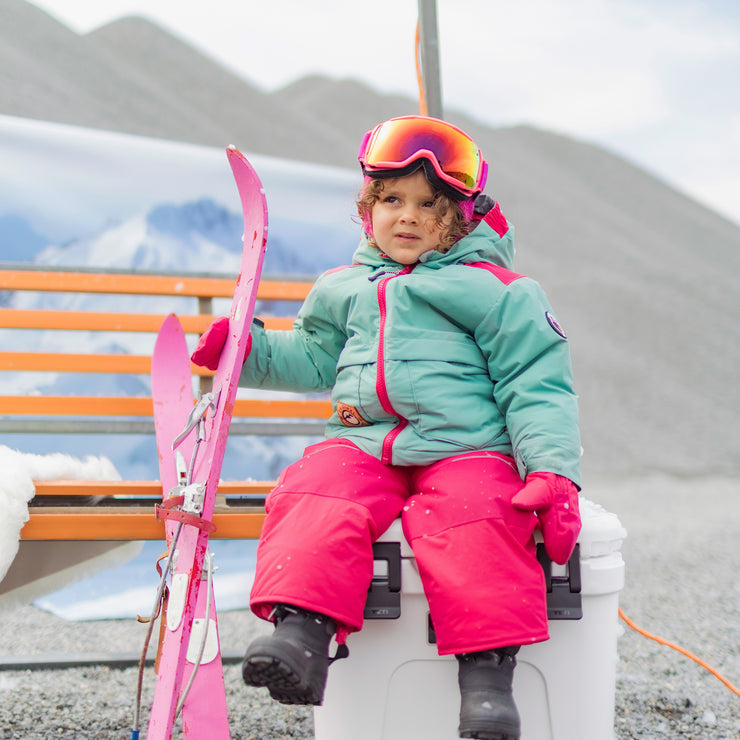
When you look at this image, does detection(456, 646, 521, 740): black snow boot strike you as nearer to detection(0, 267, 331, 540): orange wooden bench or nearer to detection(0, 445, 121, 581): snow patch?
detection(0, 267, 331, 540): orange wooden bench

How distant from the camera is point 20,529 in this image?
68.3 inches

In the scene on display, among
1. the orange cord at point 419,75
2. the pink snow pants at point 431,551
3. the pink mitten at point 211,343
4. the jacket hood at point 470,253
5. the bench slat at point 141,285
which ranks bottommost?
the pink snow pants at point 431,551

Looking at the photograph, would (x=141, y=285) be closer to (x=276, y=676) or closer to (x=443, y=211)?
(x=443, y=211)

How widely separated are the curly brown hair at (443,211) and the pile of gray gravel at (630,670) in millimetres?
1256

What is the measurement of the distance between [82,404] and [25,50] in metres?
3.46

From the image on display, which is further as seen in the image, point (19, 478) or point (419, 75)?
point (419, 75)

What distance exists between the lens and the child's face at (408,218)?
1.76 meters

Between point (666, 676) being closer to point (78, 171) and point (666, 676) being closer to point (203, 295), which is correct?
point (203, 295)

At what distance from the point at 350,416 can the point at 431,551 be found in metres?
0.39

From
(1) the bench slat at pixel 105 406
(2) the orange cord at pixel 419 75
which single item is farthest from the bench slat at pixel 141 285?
(2) the orange cord at pixel 419 75

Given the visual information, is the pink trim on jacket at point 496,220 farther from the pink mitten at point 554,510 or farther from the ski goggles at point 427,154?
the pink mitten at point 554,510

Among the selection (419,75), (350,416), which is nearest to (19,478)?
(350,416)

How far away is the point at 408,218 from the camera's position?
1.75 m

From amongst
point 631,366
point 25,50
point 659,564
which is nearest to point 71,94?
point 25,50
